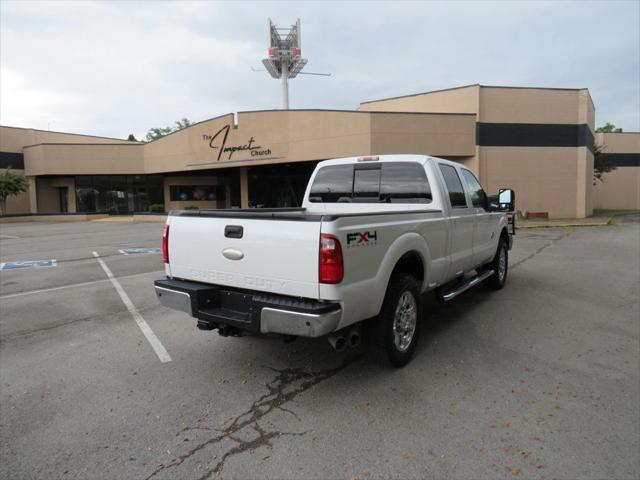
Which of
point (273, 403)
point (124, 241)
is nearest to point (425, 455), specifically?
point (273, 403)

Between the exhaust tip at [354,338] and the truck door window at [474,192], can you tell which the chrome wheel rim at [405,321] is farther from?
the truck door window at [474,192]

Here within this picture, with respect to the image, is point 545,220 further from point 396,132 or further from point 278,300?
point 278,300

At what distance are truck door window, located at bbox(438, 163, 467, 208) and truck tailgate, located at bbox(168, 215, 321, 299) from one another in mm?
2624

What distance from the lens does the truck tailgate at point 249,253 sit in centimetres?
341

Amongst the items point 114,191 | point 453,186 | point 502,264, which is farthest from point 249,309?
point 114,191

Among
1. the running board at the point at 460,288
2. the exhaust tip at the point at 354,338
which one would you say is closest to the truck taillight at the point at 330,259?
the exhaust tip at the point at 354,338

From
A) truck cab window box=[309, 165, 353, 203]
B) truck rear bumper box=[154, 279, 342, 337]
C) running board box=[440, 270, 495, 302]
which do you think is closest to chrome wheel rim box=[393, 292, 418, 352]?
running board box=[440, 270, 495, 302]

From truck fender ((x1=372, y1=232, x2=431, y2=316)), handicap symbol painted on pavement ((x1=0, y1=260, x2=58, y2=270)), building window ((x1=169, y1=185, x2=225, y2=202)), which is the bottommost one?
handicap symbol painted on pavement ((x1=0, y1=260, x2=58, y2=270))

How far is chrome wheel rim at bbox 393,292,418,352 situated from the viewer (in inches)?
166

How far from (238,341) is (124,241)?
46.3 feet

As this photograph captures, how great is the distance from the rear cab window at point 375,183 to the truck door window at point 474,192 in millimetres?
1276

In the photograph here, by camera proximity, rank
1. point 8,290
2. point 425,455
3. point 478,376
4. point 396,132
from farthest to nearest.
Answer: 1. point 396,132
2. point 8,290
3. point 478,376
4. point 425,455

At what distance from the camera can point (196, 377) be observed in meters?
4.18

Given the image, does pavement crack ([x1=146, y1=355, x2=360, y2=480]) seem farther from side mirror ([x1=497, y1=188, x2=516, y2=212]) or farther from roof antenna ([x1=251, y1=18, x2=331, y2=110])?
roof antenna ([x1=251, y1=18, x2=331, y2=110])
